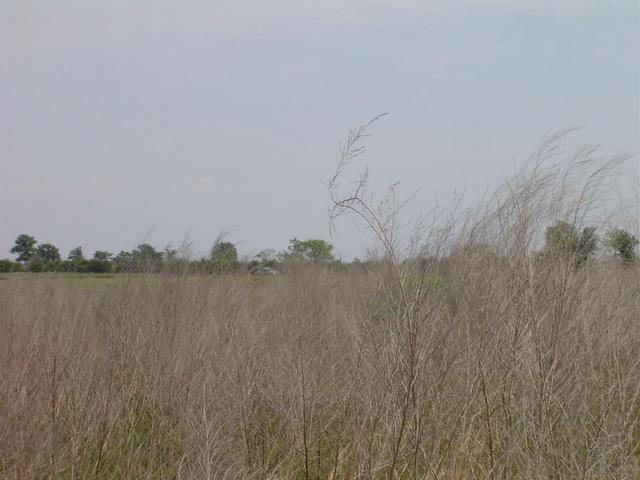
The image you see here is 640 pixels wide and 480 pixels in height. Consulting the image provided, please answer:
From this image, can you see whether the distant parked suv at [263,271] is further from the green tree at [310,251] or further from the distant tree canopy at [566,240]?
the distant tree canopy at [566,240]

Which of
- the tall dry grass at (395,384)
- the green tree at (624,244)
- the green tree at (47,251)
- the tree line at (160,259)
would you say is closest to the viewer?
the tall dry grass at (395,384)

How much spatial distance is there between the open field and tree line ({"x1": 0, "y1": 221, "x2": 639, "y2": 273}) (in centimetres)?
16

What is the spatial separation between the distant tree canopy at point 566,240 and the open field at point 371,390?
0.14 m

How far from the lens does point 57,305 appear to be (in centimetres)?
710

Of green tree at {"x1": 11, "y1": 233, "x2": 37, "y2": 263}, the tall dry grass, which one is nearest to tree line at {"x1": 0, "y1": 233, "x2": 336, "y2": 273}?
green tree at {"x1": 11, "y1": 233, "x2": 37, "y2": 263}

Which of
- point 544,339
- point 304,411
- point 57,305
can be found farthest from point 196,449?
point 57,305

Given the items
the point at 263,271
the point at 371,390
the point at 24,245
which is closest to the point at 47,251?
the point at 24,245

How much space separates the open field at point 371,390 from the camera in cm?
351

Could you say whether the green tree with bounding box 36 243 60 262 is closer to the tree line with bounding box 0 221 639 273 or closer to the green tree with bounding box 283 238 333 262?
the tree line with bounding box 0 221 639 273

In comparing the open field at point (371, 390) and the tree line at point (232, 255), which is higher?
the tree line at point (232, 255)

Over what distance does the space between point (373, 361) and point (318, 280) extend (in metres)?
5.71

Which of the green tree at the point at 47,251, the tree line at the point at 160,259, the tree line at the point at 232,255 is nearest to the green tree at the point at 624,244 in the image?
the tree line at the point at 232,255

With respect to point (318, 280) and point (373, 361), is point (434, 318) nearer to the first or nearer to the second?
point (373, 361)

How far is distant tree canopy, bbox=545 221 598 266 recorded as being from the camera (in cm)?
370
